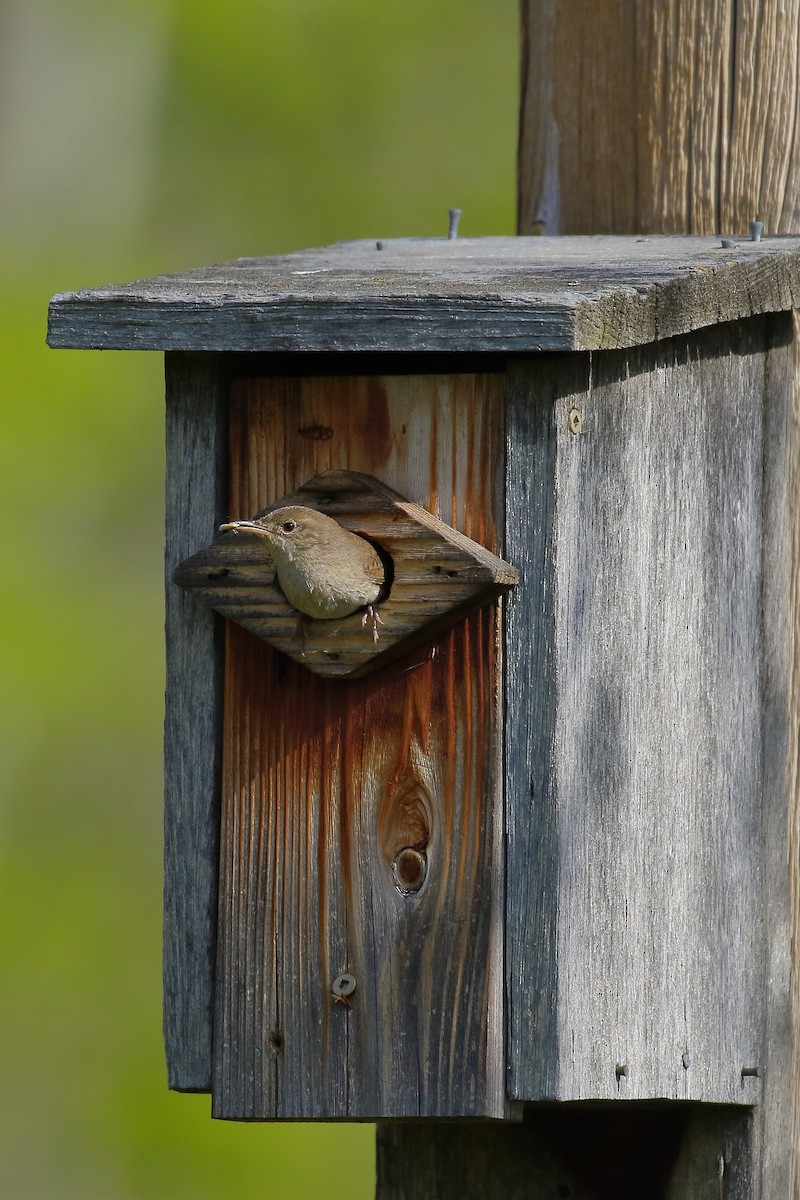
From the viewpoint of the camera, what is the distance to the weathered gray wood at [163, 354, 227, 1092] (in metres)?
2.88

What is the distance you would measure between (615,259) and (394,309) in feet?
1.91

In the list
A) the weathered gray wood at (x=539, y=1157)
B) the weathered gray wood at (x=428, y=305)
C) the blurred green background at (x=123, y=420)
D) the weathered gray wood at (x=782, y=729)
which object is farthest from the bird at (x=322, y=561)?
the blurred green background at (x=123, y=420)

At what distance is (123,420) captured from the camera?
9.07 meters

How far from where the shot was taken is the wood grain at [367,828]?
272 centimetres

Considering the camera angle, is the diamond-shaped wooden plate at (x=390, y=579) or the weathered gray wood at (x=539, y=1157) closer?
the diamond-shaped wooden plate at (x=390, y=579)

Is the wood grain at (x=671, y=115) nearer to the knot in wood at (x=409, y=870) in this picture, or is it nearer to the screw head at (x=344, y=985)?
the knot in wood at (x=409, y=870)

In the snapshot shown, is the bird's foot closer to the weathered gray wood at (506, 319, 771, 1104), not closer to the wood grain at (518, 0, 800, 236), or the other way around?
the weathered gray wood at (506, 319, 771, 1104)

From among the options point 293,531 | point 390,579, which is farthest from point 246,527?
point 390,579

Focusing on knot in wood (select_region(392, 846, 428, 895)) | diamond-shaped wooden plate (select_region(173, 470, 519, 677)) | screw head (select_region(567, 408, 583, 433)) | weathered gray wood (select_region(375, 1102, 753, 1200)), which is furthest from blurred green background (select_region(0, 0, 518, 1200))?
screw head (select_region(567, 408, 583, 433))

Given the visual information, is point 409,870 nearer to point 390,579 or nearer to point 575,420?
point 390,579

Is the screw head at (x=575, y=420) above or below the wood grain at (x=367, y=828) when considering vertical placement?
above

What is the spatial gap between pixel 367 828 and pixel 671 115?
1730 millimetres

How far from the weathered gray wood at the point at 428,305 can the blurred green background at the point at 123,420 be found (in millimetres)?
5969

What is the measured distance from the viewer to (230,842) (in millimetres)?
2873
